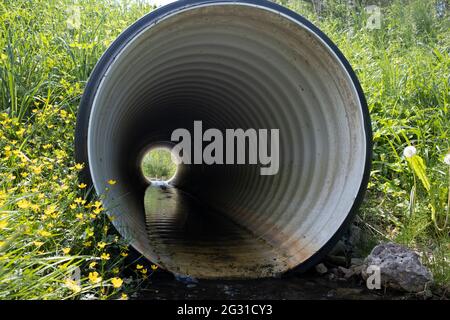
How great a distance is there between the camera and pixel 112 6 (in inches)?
312

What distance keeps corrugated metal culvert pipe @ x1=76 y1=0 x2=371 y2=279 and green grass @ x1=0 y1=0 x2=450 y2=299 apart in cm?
40

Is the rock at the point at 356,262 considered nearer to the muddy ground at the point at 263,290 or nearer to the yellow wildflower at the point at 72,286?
the muddy ground at the point at 263,290

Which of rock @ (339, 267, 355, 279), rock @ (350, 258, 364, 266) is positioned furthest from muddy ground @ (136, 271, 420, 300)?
rock @ (350, 258, 364, 266)

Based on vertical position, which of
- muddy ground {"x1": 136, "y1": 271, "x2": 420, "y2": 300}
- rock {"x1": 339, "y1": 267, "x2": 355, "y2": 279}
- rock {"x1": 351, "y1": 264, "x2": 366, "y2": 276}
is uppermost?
rock {"x1": 351, "y1": 264, "x2": 366, "y2": 276}

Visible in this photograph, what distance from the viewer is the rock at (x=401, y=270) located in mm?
3816

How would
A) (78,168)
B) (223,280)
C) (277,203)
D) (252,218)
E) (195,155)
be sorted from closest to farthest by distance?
(78,168), (223,280), (277,203), (252,218), (195,155)

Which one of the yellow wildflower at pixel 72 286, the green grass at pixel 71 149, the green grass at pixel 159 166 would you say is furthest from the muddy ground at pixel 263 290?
the green grass at pixel 159 166

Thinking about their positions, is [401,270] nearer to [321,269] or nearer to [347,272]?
[347,272]

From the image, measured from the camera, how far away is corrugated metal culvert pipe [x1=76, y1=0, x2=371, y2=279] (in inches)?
151

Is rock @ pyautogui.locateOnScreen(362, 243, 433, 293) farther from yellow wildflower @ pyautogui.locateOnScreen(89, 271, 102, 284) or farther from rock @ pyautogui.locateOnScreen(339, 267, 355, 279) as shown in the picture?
A: yellow wildflower @ pyautogui.locateOnScreen(89, 271, 102, 284)

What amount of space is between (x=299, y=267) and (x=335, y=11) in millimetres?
8400

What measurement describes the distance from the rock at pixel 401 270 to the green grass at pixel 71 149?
0.16 meters

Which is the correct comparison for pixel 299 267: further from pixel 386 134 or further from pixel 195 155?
pixel 195 155
